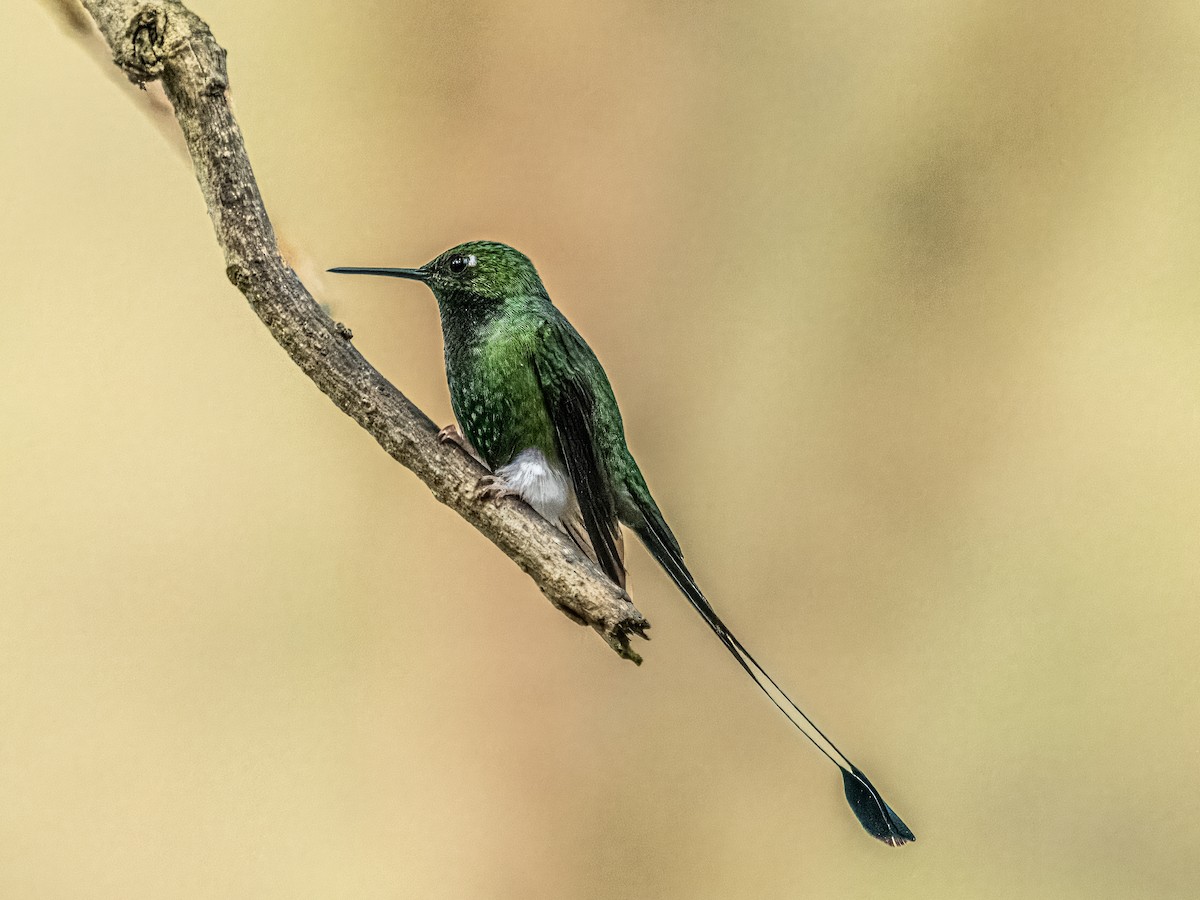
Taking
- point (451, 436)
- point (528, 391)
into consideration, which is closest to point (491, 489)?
point (451, 436)

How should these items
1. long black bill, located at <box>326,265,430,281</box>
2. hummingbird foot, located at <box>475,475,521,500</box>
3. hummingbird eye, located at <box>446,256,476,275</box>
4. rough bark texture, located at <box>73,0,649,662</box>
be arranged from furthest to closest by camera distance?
hummingbird eye, located at <box>446,256,476,275</box>
long black bill, located at <box>326,265,430,281</box>
hummingbird foot, located at <box>475,475,521,500</box>
rough bark texture, located at <box>73,0,649,662</box>

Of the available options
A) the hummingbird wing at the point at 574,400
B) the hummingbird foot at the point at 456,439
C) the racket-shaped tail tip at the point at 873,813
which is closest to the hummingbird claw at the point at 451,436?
the hummingbird foot at the point at 456,439

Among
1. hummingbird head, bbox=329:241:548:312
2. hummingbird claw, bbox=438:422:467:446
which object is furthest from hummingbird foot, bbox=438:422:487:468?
hummingbird head, bbox=329:241:548:312

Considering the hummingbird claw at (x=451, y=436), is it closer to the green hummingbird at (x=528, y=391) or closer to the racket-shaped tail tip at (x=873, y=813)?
the green hummingbird at (x=528, y=391)

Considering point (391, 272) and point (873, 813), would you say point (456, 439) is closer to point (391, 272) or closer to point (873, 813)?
point (391, 272)

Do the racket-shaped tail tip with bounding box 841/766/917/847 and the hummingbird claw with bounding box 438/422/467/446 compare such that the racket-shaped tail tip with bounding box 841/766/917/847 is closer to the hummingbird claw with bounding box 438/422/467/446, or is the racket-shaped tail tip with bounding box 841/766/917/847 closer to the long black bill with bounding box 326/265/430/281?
the hummingbird claw with bounding box 438/422/467/446

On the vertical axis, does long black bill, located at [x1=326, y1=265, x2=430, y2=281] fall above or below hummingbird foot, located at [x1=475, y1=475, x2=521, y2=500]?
above

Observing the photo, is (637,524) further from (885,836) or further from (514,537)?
(885,836)

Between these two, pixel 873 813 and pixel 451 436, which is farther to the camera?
pixel 451 436
